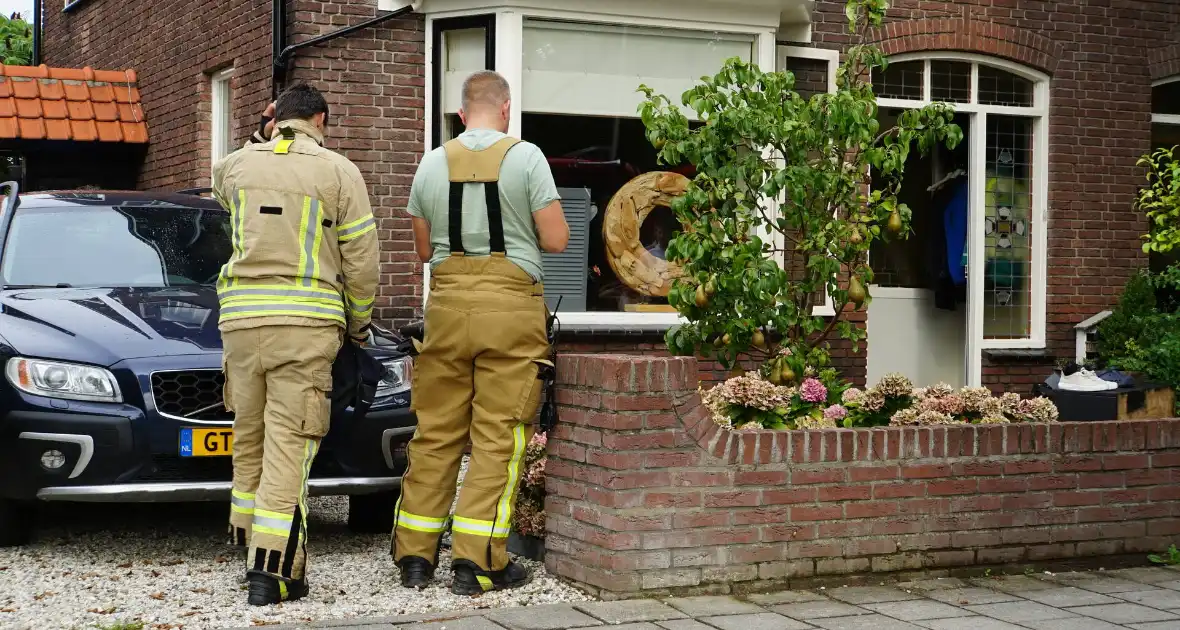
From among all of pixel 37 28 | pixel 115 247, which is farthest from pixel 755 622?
pixel 37 28

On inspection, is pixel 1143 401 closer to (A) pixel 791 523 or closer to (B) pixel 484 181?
(A) pixel 791 523

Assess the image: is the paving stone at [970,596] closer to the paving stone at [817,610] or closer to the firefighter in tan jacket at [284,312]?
the paving stone at [817,610]

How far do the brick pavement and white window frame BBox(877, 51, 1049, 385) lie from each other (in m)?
5.70

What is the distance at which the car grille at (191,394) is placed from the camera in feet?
19.2

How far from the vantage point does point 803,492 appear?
5.65m

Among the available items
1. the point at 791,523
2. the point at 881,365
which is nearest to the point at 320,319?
the point at 791,523

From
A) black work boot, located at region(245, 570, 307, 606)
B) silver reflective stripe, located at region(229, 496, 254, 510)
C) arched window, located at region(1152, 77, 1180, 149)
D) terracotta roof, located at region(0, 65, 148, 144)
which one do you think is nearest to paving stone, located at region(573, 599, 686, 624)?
black work boot, located at region(245, 570, 307, 606)

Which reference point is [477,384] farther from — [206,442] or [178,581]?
[178,581]

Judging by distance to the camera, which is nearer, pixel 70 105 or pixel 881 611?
pixel 881 611

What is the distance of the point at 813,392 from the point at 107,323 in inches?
121

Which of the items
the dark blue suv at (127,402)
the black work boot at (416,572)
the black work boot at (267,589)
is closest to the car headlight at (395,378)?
the dark blue suv at (127,402)

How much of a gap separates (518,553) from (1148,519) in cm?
283

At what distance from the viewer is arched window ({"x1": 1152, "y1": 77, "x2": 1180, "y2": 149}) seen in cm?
1213

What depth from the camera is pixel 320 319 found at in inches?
211
